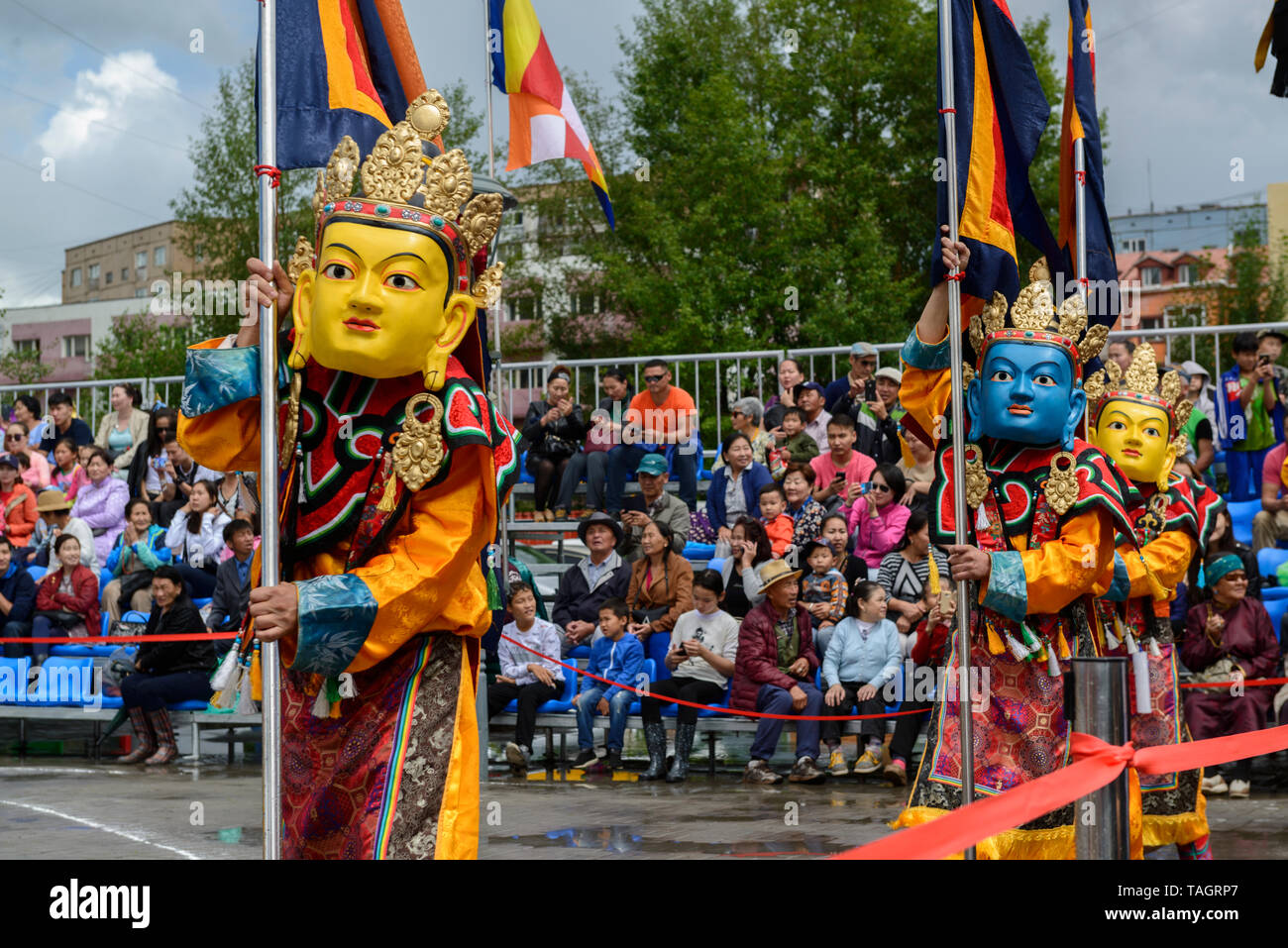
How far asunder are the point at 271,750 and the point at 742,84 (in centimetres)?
3228

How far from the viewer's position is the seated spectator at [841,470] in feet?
36.9

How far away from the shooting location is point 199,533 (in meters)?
12.5

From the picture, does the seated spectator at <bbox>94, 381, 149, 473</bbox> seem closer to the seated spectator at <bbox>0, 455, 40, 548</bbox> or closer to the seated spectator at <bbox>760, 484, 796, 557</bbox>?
the seated spectator at <bbox>0, 455, 40, 548</bbox>

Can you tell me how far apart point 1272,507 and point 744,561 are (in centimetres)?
418

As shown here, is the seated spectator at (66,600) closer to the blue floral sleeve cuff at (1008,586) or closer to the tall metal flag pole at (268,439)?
the blue floral sleeve cuff at (1008,586)

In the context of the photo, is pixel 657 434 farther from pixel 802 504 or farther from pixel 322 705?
pixel 322 705

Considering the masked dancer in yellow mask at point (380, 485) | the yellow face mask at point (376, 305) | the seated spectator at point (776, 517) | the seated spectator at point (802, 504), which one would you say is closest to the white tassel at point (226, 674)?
the masked dancer in yellow mask at point (380, 485)

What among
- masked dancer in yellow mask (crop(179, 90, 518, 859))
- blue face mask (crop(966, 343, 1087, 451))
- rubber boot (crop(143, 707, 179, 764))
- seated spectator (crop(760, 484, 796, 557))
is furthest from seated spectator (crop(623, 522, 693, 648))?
masked dancer in yellow mask (crop(179, 90, 518, 859))

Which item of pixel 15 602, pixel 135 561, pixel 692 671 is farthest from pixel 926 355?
pixel 15 602

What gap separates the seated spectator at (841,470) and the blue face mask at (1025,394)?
5758 millimetres

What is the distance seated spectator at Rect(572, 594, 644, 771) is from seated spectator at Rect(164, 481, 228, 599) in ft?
12.5

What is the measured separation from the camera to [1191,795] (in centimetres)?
661
